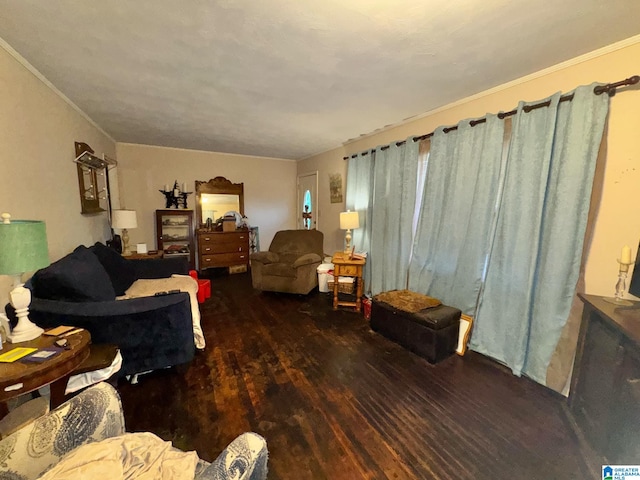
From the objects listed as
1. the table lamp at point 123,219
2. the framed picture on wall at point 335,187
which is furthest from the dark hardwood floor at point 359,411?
the framed picture on wall at point 335,187

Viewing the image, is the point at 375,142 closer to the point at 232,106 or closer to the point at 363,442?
the point at 232,106

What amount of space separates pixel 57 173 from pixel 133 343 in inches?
66.5

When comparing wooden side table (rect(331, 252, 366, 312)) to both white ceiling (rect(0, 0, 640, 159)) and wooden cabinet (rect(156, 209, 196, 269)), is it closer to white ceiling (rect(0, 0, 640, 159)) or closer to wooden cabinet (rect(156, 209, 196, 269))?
white ceiling (rect(0, 0, 640, 159))

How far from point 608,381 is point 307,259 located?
2.93 metres

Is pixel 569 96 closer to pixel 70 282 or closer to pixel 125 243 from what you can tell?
pixel 70 282

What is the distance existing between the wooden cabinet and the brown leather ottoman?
353cm

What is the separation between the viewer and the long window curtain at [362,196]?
11.8ft

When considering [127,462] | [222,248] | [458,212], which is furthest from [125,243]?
[458,212]

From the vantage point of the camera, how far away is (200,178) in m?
4.95

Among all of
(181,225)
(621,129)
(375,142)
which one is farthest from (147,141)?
(621,129)

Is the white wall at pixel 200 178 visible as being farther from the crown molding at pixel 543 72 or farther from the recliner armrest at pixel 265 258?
the crown molding at pixel 543 72

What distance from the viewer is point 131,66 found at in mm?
1930

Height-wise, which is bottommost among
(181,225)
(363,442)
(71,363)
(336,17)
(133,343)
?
(363,442)

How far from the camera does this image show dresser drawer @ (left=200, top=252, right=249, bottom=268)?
4.75m
